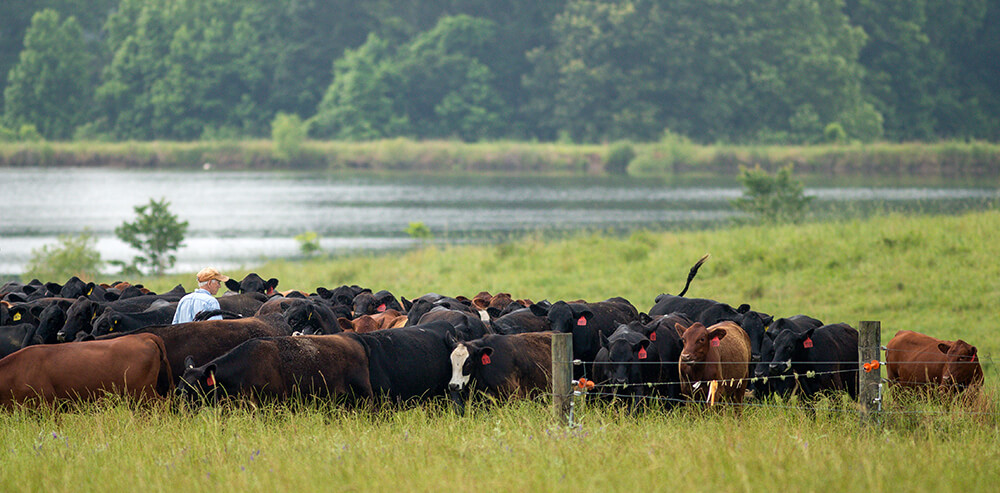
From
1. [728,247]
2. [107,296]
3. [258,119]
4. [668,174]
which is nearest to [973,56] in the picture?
[668,174]

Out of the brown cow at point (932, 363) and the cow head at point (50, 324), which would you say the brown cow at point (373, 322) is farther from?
the brown cow at point (932, 363)

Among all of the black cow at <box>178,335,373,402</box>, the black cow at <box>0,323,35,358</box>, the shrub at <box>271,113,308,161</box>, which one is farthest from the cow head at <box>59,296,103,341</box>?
the shrub at <box>271,113,308,161</box>

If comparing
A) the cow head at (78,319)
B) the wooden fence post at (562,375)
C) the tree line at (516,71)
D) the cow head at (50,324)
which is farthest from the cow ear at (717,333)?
the tree line at (516,71)

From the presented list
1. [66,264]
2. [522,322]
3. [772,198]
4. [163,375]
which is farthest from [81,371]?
[772,198]

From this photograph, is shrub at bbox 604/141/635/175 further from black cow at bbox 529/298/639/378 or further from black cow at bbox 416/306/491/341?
black cow at bbox 416/306/491/341

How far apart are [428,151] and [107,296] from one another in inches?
2400

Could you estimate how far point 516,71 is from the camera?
283 ft

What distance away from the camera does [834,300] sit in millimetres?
19359

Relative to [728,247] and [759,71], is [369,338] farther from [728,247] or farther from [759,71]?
[759,71]

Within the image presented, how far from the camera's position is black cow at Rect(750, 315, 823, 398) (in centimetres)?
1134

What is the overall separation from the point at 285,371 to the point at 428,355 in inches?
61.1

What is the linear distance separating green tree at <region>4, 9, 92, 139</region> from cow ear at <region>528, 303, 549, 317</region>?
270 feet

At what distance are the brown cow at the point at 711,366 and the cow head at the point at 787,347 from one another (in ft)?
A: 1.06

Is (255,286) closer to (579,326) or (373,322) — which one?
(373,322)
